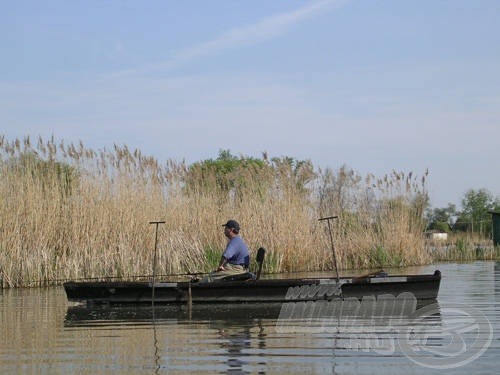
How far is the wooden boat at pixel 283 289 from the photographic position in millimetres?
15414

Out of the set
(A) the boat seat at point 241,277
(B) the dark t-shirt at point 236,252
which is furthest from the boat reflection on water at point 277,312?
(B) the dark t-shirt at point 236,252

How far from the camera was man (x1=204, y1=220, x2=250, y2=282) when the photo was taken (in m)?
15.6

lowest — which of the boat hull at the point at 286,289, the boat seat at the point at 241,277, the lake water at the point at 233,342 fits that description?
the lake water at the point at 233,342

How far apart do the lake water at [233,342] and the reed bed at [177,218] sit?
3640mm

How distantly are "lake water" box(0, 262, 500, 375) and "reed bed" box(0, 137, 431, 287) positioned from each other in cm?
364

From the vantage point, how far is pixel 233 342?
444 inches

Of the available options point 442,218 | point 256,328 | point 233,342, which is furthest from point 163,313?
point 442,218

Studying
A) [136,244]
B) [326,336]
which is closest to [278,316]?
[326,336]

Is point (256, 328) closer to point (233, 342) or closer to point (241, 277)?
point (233, 342)

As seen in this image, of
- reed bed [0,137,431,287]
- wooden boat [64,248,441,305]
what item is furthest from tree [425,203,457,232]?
wooden boat [64,248,441,305]

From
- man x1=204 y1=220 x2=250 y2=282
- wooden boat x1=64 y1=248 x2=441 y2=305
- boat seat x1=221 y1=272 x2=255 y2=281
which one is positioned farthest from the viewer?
boat seat x1=221 y1=272 x2=255 y2=281

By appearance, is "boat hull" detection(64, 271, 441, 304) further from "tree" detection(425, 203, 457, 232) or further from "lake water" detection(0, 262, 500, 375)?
"tree" detection(425, 203, 457, 232)

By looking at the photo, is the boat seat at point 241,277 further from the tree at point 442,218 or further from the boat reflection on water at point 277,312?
the tree at point 442,218

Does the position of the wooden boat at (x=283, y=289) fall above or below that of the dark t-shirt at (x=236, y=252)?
below
